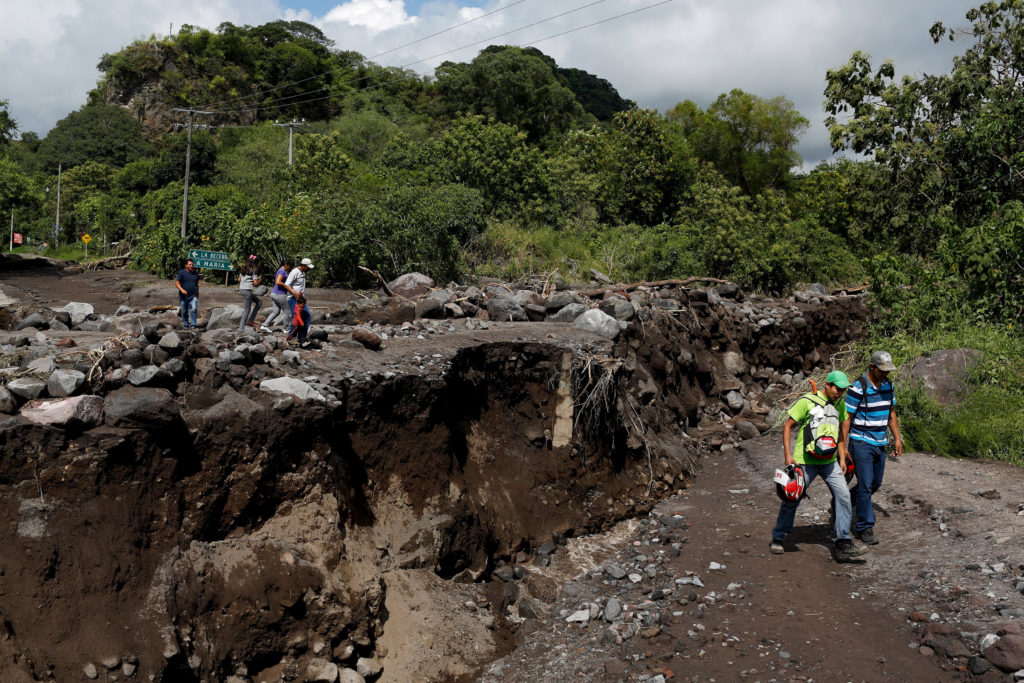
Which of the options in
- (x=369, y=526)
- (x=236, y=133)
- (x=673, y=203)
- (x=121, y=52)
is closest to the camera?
(x=369, y=526)

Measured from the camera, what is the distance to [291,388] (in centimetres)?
A: 618

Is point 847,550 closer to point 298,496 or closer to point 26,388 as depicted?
point 298,496

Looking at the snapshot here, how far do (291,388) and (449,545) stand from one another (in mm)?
2067

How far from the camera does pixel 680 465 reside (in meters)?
9.58

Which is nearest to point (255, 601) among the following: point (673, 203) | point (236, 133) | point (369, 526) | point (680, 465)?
point (369, 526)

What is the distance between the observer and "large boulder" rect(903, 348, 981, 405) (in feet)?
31.4

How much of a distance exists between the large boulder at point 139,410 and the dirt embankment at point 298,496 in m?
0.02

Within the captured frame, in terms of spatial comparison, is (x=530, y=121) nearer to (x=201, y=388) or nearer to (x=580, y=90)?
(x=580, y=90)

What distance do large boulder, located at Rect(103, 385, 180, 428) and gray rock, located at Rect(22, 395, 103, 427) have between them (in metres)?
0.09

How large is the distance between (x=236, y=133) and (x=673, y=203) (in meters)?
32.3

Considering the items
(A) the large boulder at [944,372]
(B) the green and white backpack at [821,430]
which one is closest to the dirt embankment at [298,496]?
(B) the green and white backpack at [821,430]

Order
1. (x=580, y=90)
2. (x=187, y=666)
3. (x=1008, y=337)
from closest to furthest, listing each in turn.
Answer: (x=187, y=666) → (x=1008, y=337) → (x=580, y=90)

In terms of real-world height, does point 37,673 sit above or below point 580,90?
below

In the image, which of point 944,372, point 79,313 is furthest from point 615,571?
point 79,313
